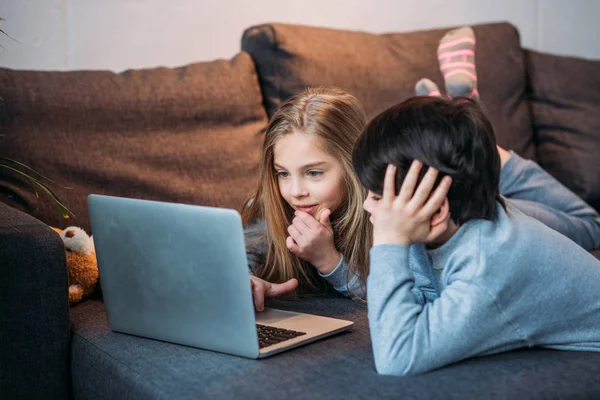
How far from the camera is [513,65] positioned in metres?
2.32

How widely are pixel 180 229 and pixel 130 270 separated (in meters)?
0.16

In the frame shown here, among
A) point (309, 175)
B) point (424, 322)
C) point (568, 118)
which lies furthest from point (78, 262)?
point (568, 118)

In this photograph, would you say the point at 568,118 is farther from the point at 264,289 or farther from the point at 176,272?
the point at 176,272

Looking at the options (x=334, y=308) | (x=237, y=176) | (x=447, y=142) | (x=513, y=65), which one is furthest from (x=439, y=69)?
(x=447, y=142)

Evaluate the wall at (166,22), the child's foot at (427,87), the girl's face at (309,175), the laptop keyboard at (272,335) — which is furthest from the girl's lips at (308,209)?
the wall at (166,22)

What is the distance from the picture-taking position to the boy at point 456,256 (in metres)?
1.09

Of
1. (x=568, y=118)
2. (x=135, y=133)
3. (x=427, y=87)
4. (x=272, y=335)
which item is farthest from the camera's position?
(x=568, y=118)

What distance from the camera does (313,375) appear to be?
1.07m

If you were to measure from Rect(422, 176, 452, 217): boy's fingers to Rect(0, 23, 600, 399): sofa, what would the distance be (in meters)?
0.23

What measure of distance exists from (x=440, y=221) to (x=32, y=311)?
70 centimetres

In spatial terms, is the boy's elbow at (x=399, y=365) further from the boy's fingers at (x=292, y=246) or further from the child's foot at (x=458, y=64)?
the child's foot at (x=458, y=64)

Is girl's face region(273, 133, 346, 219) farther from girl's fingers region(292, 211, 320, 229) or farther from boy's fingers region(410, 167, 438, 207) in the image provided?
boy's fingers region(410, 167, 438, 207)

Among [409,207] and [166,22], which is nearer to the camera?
[409,207]

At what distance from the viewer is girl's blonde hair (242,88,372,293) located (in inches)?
61.2
